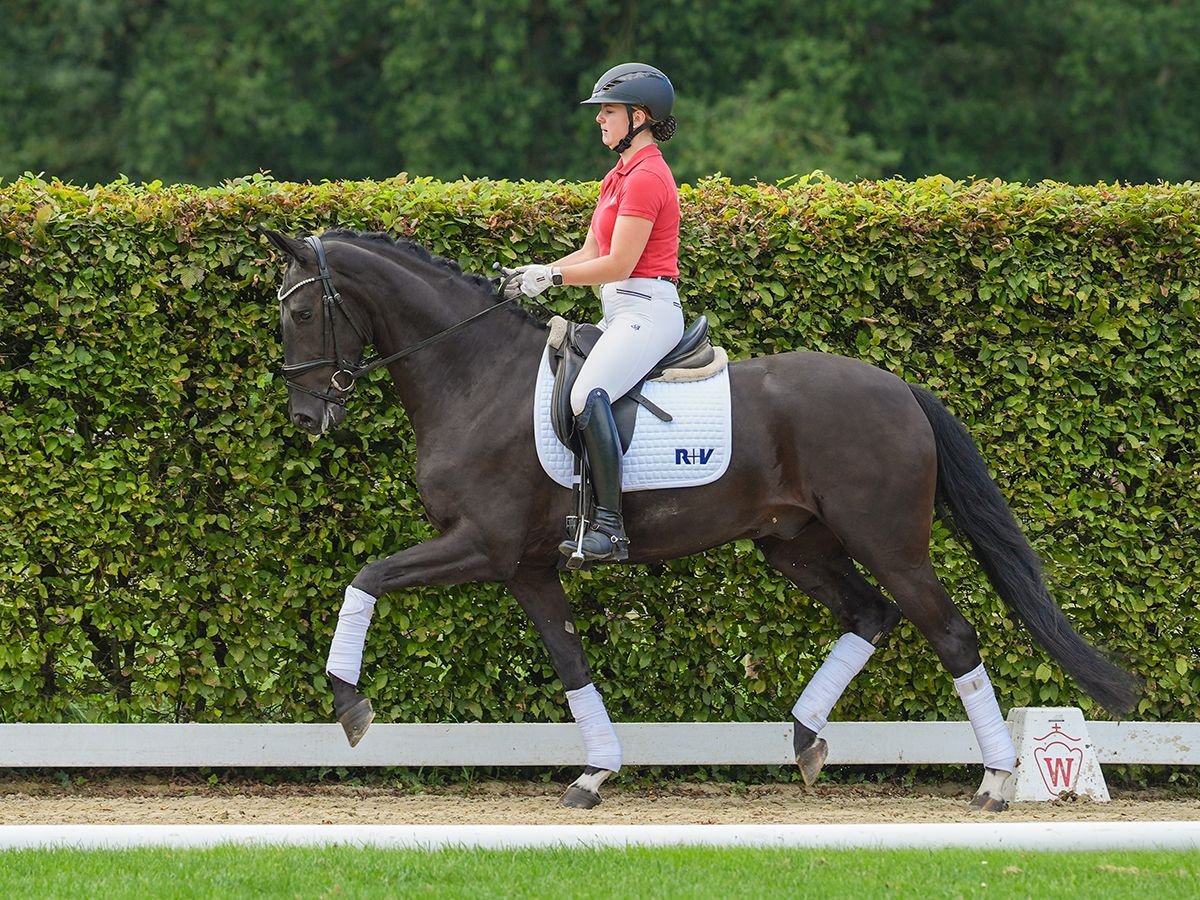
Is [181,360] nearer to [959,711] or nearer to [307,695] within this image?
[307,695]

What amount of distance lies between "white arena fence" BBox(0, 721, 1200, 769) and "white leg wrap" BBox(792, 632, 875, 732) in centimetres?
56

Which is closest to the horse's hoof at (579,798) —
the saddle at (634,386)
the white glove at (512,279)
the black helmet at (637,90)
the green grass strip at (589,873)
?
the green grass strip at (589,873)

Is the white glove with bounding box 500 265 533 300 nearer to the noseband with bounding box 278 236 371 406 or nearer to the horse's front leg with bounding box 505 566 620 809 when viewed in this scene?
the noseband with bounding box 278 236 371 406

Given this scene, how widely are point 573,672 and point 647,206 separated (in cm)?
214

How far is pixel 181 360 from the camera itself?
704 centimetres

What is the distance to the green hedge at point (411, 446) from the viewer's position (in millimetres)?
7047

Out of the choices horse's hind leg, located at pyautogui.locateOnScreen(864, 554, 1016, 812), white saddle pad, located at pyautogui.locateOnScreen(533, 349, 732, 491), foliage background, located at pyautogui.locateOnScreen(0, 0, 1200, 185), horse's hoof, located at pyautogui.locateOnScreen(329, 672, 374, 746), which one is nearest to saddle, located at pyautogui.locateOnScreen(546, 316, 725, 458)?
white saddle pad, located at pyautogui.locateOnScreen(533, 349, 732, 491)

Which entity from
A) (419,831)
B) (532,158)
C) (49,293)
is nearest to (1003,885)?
(419,831)

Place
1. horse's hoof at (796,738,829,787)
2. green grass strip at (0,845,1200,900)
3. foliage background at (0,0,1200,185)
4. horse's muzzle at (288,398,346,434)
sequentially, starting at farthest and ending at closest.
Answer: foliage background at (0,0,1200,185), horse's hoof at (796,738,829,787), horse's muzzle at (288,398,346,434), green grass strip at (0,845,1200,900)

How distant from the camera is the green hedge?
277 inches

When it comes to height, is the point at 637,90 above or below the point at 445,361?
above

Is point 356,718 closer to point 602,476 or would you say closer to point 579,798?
point 579,798

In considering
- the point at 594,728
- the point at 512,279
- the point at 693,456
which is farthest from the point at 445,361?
the point at 594,728

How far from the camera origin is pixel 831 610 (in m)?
7.03
